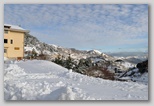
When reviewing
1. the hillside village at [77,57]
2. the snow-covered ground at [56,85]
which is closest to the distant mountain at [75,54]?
the hillside village at [77,57]

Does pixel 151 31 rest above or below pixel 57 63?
above

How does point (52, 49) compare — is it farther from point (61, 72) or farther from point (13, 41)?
point (13, 41)

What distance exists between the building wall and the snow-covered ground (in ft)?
0.37

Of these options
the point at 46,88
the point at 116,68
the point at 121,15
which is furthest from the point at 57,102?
the point at 121,15

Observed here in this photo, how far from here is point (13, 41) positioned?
418cm

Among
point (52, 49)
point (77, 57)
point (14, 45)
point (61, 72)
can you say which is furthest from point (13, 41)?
point (77, 57)

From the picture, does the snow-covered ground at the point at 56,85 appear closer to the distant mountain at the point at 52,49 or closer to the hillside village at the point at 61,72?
the hillside village at the point at 61,72

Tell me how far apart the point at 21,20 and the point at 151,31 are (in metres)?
1.81

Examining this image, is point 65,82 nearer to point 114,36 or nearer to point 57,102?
point 57,102

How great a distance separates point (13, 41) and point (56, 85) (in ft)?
2.80

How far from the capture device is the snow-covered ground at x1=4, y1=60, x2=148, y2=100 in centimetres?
402

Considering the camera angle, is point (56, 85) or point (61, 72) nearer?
point (56, 85)

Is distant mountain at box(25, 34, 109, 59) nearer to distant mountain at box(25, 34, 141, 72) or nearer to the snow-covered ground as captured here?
distant mountain at box(25, 34, 141, 72)

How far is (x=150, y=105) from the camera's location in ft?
13.4
